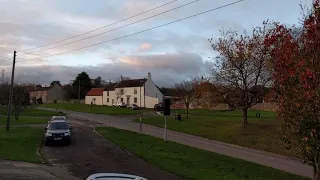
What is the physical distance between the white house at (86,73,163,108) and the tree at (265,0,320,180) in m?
90.9

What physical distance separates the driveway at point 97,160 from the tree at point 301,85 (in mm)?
5447

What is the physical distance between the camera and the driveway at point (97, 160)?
16.0m

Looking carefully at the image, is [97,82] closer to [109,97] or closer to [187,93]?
[109,97]

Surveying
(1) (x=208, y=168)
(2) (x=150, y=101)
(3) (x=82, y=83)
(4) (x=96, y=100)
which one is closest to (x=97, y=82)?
(3) (x=82, y=83)

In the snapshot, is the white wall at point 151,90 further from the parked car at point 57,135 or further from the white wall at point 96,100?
the parked car at point 57,135

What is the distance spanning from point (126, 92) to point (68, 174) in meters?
93.7

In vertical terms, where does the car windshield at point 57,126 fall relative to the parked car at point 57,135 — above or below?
above

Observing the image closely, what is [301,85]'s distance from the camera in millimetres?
10234

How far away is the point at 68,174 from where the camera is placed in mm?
15492

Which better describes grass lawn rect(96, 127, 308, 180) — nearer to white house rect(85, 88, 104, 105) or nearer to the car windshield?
the car windshield

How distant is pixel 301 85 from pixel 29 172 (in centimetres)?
1060

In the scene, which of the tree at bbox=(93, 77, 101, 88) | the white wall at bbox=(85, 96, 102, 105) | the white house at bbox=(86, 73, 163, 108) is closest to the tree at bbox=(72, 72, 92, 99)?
the white wall at bbox=(85, 96, 102, 105)

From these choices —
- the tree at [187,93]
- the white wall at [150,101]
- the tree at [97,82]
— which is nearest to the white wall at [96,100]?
the tree at [97,82]

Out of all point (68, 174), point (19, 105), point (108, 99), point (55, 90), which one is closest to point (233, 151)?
point (68, 174)
